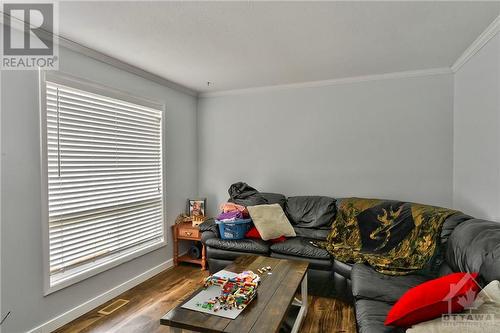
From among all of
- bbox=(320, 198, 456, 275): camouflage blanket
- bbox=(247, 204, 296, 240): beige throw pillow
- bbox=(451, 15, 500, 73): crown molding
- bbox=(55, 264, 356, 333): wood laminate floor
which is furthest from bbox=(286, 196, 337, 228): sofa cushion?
bbox=(451, 15, 500, 73): crown molding

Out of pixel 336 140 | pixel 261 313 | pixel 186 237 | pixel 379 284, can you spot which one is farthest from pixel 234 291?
pixel 336 140

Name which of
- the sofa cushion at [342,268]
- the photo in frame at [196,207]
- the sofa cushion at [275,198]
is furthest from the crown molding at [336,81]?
the sofa cushion at [342,268]

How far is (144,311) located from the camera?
2.55 meters

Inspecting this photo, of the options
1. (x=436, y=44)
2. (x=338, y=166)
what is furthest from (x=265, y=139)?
(x=436, y=44)

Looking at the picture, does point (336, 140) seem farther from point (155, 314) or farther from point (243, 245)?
point (155, 314)

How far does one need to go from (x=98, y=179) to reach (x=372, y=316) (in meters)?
2.66

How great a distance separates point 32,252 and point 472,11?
3.89m

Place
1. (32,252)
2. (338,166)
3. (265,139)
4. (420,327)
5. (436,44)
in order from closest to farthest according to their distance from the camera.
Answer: (420,327) → (32,252) → (436,44) → (338,166) → (265,139)

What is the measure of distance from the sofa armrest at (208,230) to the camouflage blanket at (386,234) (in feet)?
4.25

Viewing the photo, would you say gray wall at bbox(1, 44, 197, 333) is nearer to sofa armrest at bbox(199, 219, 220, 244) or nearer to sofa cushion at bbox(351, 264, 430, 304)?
sofa armrest at bbox(199, 219, 220, 244)

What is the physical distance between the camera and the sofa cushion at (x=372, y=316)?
1.50 metres

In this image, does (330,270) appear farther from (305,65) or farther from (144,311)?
(305,65)

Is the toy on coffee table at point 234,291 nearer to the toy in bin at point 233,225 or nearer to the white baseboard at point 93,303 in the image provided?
the toy in bin at point 233,225

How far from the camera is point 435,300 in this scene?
129 cm
